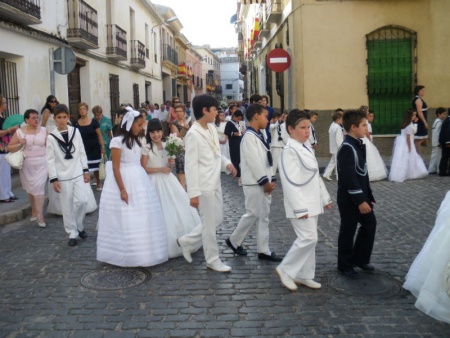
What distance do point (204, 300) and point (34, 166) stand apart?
14.3 feet

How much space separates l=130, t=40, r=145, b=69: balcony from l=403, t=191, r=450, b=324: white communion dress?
22.3 m

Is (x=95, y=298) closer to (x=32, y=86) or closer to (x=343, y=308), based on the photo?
(x=343, y=308)

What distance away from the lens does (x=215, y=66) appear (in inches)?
3733

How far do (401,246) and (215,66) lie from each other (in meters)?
91.0

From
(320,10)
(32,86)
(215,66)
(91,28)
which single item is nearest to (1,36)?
(32,86)

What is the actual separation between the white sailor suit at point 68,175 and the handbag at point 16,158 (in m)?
1.28

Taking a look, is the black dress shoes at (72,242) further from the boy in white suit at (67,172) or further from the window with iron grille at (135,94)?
the window with iron grille at (135,94)

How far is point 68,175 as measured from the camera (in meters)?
6.68

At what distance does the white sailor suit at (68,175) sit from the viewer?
658 cm

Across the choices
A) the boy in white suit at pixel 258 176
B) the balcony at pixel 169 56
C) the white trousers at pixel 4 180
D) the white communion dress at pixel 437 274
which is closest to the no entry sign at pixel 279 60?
the white trousers at pixel 4 180

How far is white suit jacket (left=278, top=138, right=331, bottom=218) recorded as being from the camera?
15.2 feet

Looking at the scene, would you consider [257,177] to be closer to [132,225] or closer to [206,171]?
[206,171]

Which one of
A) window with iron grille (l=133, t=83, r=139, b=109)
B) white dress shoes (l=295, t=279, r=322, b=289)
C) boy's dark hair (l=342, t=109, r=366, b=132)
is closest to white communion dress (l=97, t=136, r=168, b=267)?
white dress shoes (l=295, t=279, r=322, b=289)

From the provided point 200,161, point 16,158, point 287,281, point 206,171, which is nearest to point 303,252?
point 287,281
